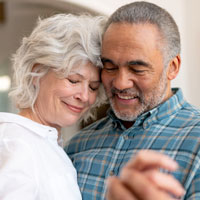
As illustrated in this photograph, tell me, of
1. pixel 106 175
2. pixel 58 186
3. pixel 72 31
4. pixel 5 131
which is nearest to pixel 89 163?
pixel 106 175

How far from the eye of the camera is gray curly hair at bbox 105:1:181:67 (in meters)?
1.59

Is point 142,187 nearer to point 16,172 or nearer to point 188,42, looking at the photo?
point 16,172

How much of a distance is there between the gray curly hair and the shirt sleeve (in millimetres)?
656

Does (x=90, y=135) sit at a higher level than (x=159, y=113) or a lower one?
lower

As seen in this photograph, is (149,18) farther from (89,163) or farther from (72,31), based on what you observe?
(89,163)

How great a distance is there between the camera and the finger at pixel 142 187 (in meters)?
0.61

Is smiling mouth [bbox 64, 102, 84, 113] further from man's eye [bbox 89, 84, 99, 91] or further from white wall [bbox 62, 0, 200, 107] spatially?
white wall [bbox 62, 0, 200, 107]

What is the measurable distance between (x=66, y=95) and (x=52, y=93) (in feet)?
0.21

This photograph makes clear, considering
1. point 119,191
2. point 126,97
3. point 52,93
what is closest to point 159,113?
point 126,97

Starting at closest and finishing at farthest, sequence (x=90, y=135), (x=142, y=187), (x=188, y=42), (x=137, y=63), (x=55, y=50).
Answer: (x=142, y=187)
(x=137, y=63)
(x=55, y=50)
(x=90, y=135)
(x=188, y=42)

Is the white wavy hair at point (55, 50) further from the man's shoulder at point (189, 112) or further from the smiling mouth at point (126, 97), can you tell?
the man's shoulder at point (189, 112)

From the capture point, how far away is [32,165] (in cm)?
142

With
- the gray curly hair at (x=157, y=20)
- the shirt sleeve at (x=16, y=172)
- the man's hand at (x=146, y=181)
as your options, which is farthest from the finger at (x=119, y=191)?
the gray curly hair at (x=157, y=20)

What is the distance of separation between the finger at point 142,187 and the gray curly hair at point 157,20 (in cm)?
102
